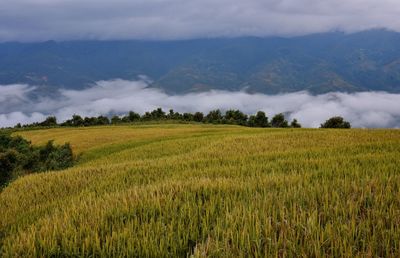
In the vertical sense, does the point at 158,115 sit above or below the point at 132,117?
above

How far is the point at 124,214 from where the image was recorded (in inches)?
233

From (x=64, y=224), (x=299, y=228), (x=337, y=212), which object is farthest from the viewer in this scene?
(x=64, y=224)

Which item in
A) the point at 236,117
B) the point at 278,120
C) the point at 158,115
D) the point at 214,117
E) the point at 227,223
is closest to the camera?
the point at 227,223

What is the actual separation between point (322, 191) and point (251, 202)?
120 cm

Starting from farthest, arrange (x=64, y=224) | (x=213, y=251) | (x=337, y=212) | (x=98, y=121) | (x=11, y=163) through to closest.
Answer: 1. (x=98, y=121)
2. (x=11, y=163)
3. (x=64, y=224)
4. (x=337, y=212)
5. (x=213, y=251)

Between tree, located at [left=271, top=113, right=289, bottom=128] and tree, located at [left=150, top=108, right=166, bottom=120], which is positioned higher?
tree, located at [left=150, top=108, right=166, bottom=120]

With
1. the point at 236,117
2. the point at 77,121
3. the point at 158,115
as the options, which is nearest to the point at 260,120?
the point at 236,117

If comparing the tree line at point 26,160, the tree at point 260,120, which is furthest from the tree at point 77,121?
the tree line at point 26,160

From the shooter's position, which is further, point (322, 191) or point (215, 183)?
point (215, 183)

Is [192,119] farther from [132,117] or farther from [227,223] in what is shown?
[227,223]

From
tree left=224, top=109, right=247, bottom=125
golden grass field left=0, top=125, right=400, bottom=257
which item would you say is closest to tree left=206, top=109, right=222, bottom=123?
tree left=224, top=109, right=247, bottom=125

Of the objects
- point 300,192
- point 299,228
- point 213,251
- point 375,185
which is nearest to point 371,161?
point 375,185

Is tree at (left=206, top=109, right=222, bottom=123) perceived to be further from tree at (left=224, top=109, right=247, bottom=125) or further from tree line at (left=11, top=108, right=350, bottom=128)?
tree at (left=224, top=109, right=247, bottom=125)

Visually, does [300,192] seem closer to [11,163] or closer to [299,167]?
[299,167]
